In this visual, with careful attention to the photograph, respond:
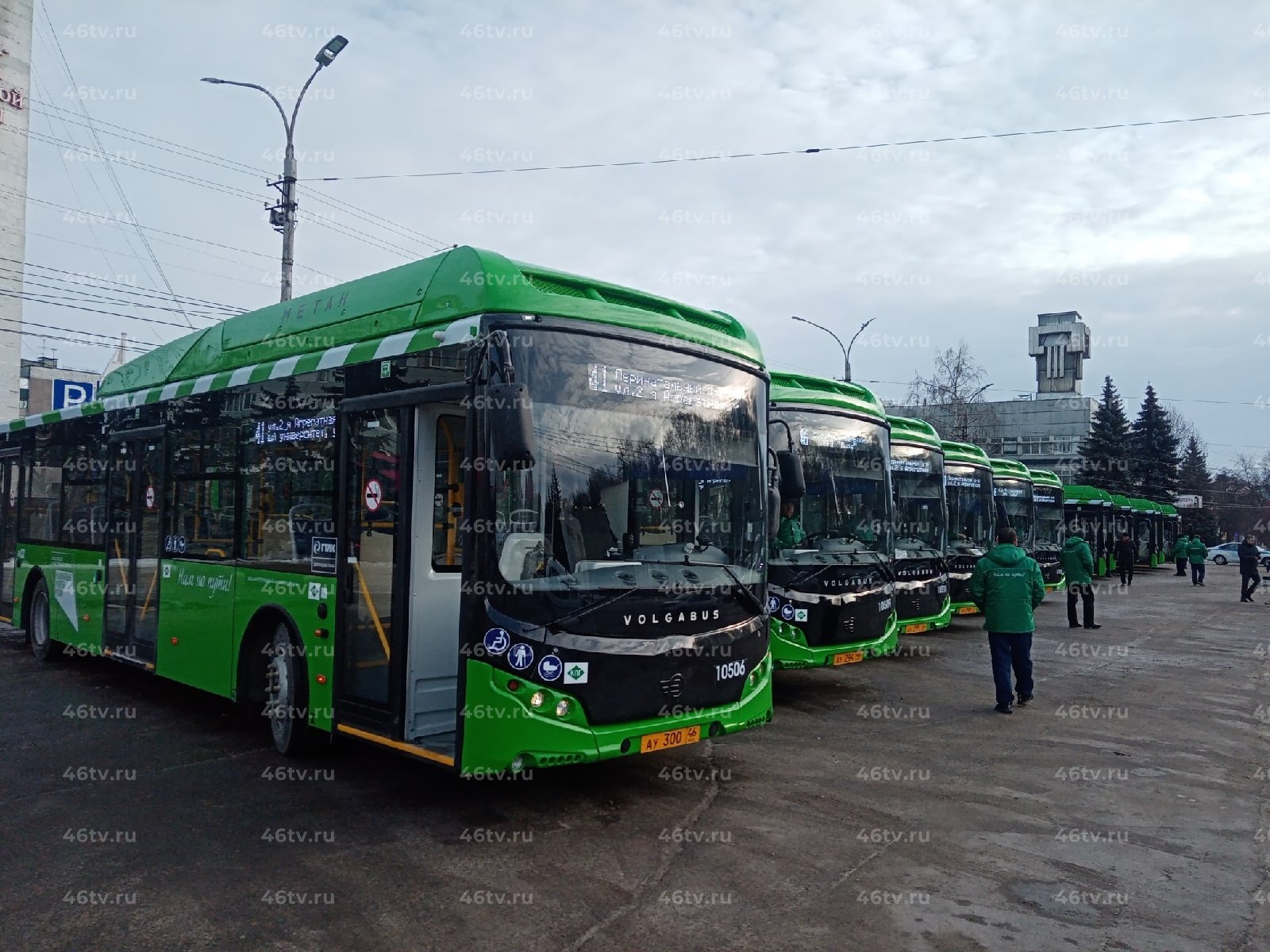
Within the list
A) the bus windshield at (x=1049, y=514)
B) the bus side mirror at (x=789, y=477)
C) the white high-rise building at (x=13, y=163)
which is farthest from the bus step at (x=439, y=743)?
the white high-rise building at (x=13, y=163)

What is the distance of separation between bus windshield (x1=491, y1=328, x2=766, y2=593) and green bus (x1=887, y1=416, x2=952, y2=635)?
6461mm

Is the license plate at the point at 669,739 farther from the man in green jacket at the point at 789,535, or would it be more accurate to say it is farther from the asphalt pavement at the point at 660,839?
the man in green jacket at the point at 789,535

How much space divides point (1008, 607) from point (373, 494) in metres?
6.72

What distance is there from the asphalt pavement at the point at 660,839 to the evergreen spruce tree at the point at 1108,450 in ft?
190

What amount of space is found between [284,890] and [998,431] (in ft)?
221

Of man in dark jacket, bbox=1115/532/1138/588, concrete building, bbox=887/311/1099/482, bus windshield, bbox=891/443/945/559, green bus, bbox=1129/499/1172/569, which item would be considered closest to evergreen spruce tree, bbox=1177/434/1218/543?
concrete building, bbox=887/311/1099/482

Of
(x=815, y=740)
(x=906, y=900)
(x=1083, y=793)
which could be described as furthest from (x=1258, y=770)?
(x=906, y=900)

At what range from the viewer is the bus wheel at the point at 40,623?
11.9 metres

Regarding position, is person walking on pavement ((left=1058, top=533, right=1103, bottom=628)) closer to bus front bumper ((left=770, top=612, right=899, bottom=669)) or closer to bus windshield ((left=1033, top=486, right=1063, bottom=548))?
bus windshield ((left=1033, top=486, right=1063, bottom=548))

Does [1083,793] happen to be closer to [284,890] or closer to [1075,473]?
[284,890]

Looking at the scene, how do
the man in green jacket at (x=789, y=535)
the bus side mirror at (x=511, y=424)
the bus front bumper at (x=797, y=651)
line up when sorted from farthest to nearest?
1. the man in green jacket at (x=789, y=535)
2. the bus front bumper at (x=797, y=651)
3. the bus side mirror at (x=511, y=424)

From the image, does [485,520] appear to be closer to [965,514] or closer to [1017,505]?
[965,514]

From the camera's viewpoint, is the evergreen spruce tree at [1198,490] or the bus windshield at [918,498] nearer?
the bus windshield at [918,498]

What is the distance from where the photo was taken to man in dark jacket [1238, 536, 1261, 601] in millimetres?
26812
